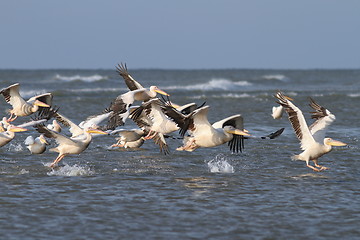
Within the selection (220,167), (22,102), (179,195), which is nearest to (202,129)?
(220,167)

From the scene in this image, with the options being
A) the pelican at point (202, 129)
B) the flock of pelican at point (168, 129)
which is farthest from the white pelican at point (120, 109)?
the pelican at point (202, 129)

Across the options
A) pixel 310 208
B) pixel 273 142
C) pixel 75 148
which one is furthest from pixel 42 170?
pixel 273 142

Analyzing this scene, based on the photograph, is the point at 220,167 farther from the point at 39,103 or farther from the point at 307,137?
the point at 39,103

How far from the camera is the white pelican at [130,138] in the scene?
13.0m

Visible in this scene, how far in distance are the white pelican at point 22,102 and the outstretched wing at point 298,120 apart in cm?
596

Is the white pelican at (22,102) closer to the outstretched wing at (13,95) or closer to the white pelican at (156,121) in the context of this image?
the outstretched wing at (13,95)

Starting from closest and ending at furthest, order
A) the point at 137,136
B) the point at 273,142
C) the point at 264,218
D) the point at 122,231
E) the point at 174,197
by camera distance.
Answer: the point at 122,231
the point at 264,218
the point at 174,197
the point at 137,136
the point at 273,142

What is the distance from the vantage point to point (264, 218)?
24.4 feet

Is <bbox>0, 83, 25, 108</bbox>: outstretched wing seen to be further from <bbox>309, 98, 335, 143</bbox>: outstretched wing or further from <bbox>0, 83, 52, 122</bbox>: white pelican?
<bbox>309, 98, 335, 143</bbox>: outstretched wing

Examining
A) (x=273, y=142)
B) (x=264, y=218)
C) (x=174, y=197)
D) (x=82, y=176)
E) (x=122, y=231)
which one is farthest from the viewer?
(x=273, y=142)

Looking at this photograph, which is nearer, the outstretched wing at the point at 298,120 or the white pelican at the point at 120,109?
the outstretched wing at the point at 298,120

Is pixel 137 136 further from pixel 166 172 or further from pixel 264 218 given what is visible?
pixel 264 218

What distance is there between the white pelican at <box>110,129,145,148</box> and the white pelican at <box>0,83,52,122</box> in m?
2.09

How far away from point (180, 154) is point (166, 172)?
82.0 inches
